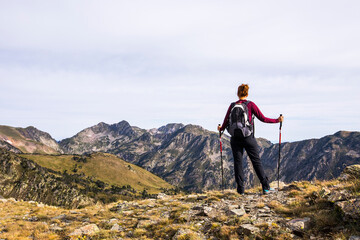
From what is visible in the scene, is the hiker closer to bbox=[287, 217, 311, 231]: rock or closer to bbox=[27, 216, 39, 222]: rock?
bbox=[287, 217, 311, 231]: rock

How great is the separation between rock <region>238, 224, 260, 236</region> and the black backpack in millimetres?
4846

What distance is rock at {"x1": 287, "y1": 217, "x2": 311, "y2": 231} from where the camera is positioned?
6710mm

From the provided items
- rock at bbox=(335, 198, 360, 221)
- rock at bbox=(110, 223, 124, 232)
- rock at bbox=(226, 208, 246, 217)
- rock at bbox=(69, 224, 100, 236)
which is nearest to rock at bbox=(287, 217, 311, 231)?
rock at bbox=(335, 198, 360, 221)

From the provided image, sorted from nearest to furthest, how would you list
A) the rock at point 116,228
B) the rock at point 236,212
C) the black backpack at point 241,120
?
the rock at point 236,212 < the rock at point 116,228 < the black backpack at point 241,120

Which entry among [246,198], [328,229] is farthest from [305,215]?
[246,198]

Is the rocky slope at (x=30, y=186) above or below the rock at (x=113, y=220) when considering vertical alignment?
below

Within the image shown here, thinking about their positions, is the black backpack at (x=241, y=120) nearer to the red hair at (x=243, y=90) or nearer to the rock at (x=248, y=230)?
the red hair at (x=243, y=90)

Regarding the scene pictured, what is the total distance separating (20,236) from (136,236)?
5416 millimetres

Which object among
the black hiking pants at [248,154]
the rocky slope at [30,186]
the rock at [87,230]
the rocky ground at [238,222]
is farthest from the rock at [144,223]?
the rocky slope at [30,186]

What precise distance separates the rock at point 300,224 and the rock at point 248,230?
111 centimetres

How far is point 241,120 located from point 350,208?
560 cm

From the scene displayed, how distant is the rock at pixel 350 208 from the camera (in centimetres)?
641

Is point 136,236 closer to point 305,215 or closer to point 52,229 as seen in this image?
point 52,229

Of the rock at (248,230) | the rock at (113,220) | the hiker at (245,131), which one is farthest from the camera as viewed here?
the hiker at (245,131)
